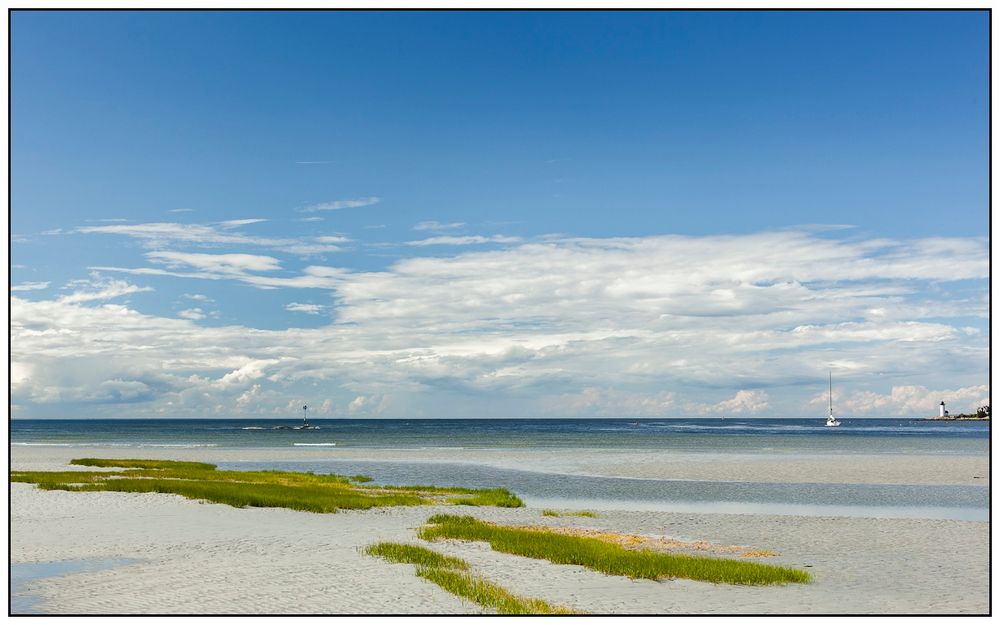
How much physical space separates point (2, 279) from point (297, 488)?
32473 millimetres

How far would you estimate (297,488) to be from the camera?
155 feet

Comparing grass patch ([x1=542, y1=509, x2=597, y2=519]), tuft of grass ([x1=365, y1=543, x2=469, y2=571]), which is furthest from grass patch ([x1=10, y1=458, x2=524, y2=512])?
tuft of grass ([x1=365, y1=543, x2=469, y2=571])

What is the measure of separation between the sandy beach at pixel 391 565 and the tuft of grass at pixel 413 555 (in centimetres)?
51

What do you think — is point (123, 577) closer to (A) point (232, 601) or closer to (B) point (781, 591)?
(A) point (232, 601)

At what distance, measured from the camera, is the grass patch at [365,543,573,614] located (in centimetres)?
1884

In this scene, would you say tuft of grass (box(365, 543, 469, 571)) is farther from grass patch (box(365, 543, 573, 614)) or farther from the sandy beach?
the sandy beach

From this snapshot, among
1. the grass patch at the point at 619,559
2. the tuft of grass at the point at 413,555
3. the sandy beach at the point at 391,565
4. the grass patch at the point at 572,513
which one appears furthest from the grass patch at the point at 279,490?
the tuft of grass at the point at 413,555

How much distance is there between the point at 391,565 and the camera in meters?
24.0

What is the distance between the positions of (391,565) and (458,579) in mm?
3130

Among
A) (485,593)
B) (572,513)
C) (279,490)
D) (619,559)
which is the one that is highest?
(485,593)

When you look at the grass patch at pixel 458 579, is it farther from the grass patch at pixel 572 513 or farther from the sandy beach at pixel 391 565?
the grass patch at pixel 572 513

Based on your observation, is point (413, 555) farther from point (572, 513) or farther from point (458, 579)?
point (572, 513)

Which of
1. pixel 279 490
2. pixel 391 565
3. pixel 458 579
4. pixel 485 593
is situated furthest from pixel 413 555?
pixel 279 490

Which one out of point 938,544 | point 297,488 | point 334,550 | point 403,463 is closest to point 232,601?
point 334,550
